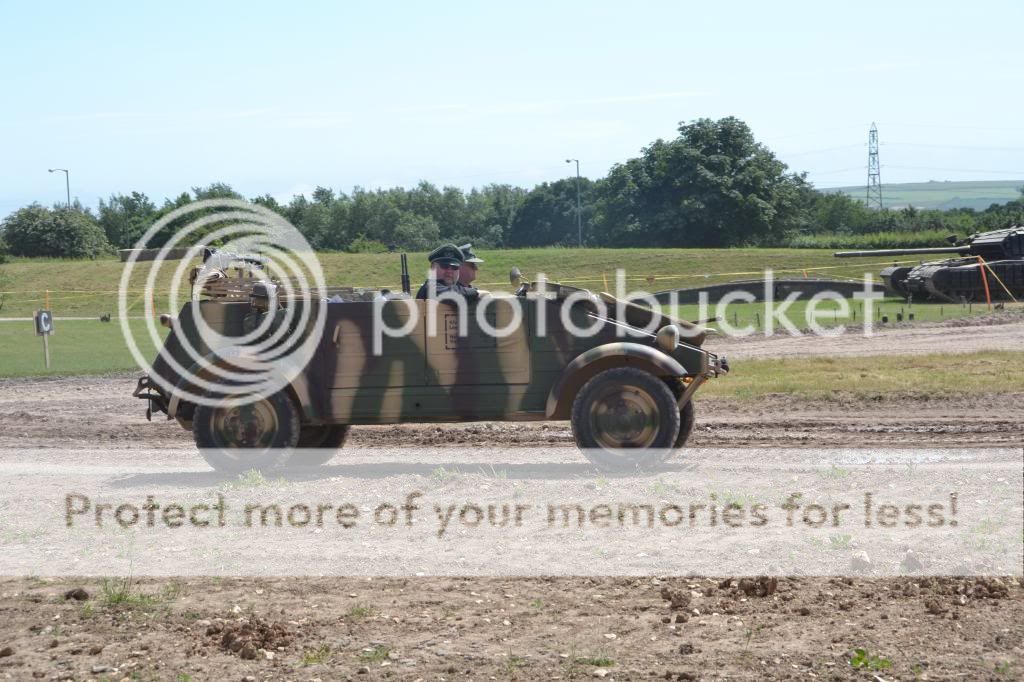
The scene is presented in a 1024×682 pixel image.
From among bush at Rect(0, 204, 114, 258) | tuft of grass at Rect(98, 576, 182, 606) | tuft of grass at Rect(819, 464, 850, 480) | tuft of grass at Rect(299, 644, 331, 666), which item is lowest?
tuft of grass at Rect(299, 644, 331, 666)

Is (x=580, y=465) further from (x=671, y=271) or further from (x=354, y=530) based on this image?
(x=671, y=271)

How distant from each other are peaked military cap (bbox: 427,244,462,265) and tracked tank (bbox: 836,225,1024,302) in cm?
2483

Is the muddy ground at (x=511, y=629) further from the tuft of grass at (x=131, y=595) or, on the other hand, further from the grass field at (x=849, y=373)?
the grass field at (x=849, y=373)

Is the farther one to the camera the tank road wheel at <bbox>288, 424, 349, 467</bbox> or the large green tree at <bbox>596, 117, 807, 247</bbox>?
the large green tree at <bbox>596, 117, 807, 247</bbox>

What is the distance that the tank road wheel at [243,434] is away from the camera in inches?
438

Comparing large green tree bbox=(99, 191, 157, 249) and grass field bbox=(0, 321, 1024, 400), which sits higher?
large green tree bbox=(99, 191, 157, 249)

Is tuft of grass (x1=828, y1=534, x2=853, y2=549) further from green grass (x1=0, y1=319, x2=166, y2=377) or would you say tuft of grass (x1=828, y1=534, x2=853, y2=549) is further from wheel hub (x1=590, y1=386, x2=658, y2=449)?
green grass (x1=0, y1=319, x2=166, y2=377)

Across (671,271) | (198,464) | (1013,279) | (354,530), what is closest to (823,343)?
(1013,279)

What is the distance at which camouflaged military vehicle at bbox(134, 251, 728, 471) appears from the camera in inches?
422

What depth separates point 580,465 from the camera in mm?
11367

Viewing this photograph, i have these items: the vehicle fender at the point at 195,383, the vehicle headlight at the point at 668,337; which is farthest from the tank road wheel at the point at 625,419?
the vehicle fender at the point at 195,383

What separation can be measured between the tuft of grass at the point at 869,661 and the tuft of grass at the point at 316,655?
2.52 meters

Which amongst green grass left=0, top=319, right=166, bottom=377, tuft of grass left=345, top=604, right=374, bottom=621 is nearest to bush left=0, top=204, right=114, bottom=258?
green grass left=0, top=319, right=166, bottom=377

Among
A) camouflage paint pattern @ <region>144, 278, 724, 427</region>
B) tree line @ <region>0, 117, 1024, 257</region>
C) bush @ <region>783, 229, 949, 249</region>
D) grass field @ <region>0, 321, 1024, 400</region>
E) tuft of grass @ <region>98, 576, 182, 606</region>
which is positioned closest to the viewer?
tuft of grass @ <region>98, 576, 182, 606</region>
